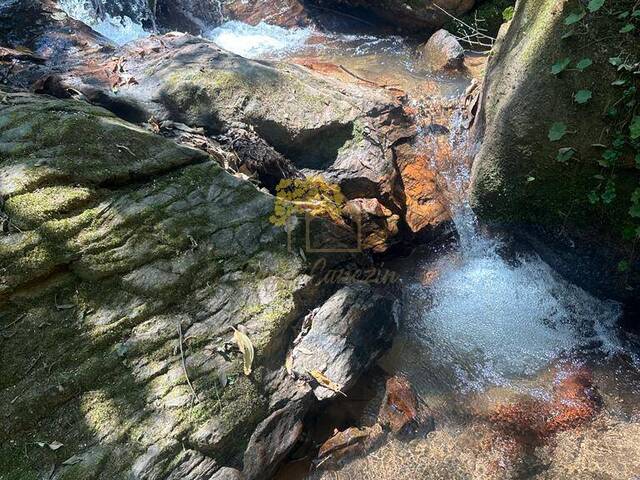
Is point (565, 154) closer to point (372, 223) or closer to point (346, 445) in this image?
point (372, 223)

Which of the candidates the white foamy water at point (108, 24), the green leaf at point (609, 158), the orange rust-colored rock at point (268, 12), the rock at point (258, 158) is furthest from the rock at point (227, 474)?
the orange rust-colored rock at point (268, 12)

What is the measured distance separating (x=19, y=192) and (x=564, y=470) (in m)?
3.80

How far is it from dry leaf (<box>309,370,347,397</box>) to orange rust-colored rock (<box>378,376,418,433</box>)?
0.44 m

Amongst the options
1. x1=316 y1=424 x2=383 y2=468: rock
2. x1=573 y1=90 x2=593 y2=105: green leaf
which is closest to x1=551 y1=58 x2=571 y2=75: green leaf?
x1=573 y1=90 x2=593 y2=105: green leaf

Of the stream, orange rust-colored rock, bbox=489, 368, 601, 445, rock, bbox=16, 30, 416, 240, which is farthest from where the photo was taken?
rock, bbox=16, 30, 416, 240

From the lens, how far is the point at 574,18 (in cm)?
322

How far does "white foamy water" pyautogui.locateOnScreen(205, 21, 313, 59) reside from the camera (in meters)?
7.87

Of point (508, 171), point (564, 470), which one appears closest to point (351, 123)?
point (508, 171)

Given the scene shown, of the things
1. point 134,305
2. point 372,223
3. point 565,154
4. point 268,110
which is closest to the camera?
point 134,305

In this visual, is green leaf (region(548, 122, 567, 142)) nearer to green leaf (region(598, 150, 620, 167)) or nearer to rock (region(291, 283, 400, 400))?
green leaf (region(598, 150, 620, 167))

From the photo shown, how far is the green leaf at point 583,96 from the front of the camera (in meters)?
3.26

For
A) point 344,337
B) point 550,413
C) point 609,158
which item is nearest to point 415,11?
point 609,158

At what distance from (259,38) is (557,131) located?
637cm

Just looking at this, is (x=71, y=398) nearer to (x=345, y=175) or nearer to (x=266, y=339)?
(x=266, y=339)
